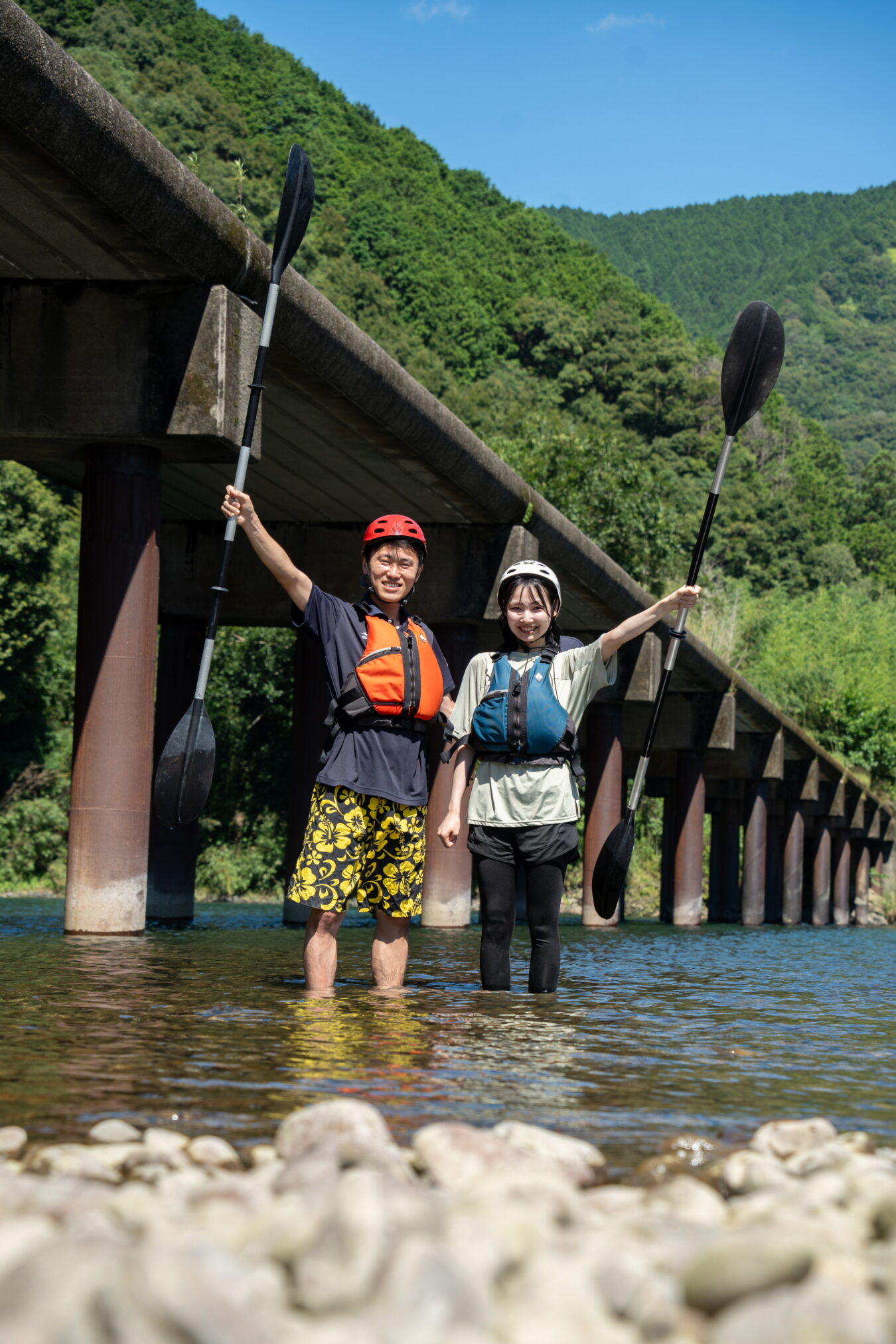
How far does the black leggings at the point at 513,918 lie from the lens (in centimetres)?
646

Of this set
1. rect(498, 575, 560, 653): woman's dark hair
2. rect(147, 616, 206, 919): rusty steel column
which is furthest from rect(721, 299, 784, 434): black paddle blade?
rect(147, 616, 206, 919): rusty steel column

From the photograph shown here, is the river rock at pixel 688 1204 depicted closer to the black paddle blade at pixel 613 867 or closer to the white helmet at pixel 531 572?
the white helmet at pixel 531 572

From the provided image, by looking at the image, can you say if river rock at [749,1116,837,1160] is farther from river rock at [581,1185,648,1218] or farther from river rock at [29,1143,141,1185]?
river rock at [29,1143,141,1185]

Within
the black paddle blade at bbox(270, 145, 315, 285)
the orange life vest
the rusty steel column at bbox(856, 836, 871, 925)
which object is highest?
the black paddle blade at bbox(270, 145, 315, 285)

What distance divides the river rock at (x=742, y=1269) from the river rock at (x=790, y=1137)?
1.39 metres

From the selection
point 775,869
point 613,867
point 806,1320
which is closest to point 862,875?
point 775,869

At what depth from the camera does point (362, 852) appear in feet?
21.1

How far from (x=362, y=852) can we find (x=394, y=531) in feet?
4.36

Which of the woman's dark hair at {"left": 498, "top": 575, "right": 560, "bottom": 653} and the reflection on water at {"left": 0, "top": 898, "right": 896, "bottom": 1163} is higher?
the woman's dark hair at {"left": 498, "top": 575, "right": 560, "bottom": 653}

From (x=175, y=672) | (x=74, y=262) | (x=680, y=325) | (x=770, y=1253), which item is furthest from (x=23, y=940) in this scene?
(x=680, y=325)

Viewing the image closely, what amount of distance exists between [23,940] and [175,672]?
6.39m

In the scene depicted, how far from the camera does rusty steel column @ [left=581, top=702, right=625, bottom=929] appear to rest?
2148 cm

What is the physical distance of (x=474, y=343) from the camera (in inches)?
3243

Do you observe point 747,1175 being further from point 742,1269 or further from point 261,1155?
point 742,1269
